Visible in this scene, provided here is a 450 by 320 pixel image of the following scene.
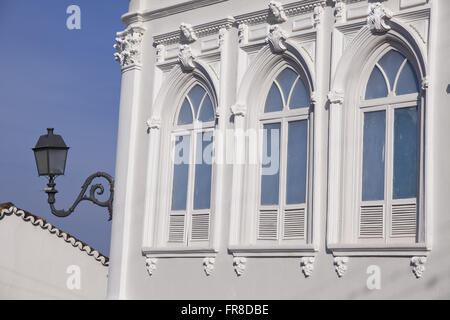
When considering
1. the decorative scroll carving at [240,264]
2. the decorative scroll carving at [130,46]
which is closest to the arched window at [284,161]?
the decorative scroll carving at [240,264]

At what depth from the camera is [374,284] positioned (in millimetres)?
13148

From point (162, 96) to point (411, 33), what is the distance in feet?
16.1

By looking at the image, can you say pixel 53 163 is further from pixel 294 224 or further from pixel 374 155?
pixel 374 155

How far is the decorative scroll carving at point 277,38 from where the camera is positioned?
14.8 metres

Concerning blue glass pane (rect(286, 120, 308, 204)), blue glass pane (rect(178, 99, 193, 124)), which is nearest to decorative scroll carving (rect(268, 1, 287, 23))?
blue glass pane (rect(286, 120, 308, 204))

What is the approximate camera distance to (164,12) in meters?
16.9

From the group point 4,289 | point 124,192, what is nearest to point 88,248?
point 4,289

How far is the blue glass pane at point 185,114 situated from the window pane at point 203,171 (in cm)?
44

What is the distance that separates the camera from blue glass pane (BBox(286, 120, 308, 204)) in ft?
47.6

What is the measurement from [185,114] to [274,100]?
1978mm

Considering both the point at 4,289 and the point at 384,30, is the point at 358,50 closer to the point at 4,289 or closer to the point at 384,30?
the point at 384,30

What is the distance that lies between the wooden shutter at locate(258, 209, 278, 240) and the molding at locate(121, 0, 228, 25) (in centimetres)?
343

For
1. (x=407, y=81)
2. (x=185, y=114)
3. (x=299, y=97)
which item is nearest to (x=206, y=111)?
(x=185, y=114)

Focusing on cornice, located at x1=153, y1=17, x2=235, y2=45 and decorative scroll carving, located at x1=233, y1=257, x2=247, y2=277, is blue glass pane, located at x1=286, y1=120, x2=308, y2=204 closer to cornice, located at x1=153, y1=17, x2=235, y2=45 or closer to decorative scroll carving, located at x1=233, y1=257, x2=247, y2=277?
decorative scroll carving, located at x1=233, y1=257, x2=247, y2=277
